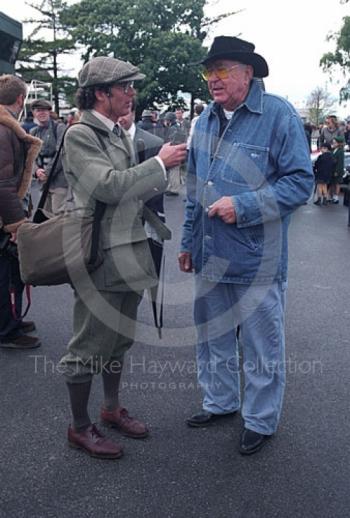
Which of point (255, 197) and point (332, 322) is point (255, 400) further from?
point (332, 322)

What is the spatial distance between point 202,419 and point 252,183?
140 cm


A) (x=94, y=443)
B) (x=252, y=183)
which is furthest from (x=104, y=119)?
(x=94, y=443)

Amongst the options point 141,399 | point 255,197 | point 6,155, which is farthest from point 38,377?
point 255,197

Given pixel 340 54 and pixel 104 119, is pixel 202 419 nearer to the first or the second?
pixel 104 119

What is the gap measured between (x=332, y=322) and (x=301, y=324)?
29 cm

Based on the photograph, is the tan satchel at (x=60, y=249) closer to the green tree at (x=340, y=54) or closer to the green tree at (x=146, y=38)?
the green tree at (x=340, y=54)

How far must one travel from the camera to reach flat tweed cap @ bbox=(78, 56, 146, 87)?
2.49 m

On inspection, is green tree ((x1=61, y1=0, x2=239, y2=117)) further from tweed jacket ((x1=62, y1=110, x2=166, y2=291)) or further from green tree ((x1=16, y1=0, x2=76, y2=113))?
tweed jacket ((x1=62, y1=110, x2=166, y2=291))

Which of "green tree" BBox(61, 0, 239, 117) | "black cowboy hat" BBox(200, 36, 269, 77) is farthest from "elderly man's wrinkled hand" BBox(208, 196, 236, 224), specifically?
"green tree" BBox(61, 0, 239, 117)

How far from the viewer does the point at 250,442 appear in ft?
9.38

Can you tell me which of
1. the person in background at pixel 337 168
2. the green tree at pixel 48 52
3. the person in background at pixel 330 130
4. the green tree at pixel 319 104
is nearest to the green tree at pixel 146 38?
the green tree at pixel 48 52

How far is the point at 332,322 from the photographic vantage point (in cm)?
475

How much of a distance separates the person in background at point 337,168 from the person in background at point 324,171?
0.51 feet

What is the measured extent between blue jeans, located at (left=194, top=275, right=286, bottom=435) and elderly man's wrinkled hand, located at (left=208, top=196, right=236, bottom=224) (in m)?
0.41
